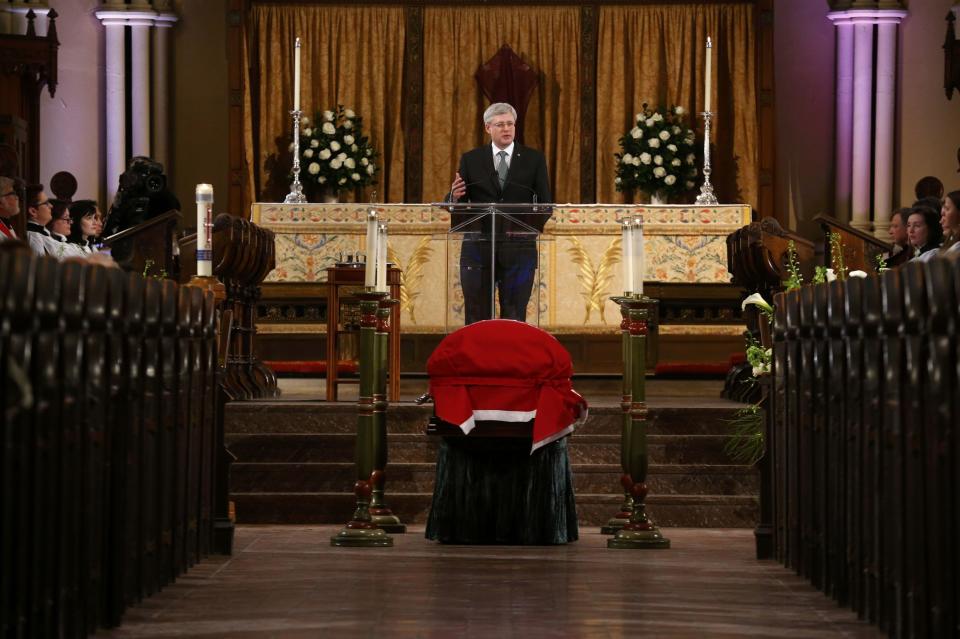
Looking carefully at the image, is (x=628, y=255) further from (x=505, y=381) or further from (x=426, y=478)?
(x=426, y=478)

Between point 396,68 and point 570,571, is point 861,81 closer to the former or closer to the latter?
point 396,68

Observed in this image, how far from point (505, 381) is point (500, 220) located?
1867 mm

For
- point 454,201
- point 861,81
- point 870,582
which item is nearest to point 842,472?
point 870,582

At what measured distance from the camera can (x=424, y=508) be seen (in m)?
7.10

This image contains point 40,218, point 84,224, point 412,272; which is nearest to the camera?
point 40,218

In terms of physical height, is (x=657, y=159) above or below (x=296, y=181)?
above

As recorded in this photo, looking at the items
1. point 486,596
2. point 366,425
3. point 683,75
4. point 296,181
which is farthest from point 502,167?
point 683,75

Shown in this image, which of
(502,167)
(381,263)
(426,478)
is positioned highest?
(502,167)

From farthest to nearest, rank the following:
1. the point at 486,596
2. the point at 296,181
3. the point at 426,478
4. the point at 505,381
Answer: the point at 296,181
the point at 426,478
the point at 505,381
the point at 486,596

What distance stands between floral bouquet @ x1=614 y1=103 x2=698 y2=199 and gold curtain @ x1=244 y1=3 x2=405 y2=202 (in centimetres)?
191

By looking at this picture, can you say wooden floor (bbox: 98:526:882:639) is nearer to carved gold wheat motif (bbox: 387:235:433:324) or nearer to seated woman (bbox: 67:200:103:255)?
seated woman (bbox: 67:200:103:255)

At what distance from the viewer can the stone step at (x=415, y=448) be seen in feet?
24.5

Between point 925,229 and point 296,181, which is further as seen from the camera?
point 296,181

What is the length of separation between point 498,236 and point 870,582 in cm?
388
